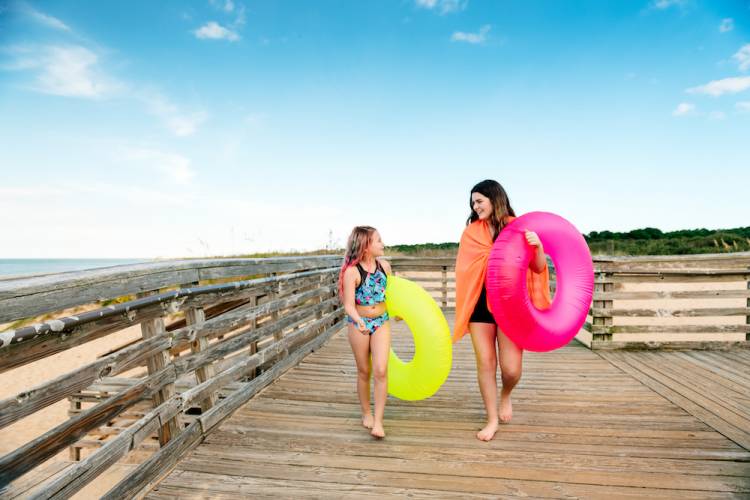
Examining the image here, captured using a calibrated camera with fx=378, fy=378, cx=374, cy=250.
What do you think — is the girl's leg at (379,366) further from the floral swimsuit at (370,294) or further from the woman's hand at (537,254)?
the woman's hand at (537,254)

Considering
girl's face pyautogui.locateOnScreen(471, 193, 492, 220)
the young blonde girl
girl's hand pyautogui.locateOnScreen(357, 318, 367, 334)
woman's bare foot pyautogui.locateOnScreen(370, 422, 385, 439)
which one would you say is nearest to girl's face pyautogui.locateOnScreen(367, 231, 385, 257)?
the young blonde girl

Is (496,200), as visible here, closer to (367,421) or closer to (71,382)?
(367,421)

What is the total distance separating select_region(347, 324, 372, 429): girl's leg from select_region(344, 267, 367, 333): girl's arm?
0.29ft

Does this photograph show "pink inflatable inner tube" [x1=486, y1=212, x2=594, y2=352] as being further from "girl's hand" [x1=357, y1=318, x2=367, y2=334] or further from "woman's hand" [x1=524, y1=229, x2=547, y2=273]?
"girl's hand" [x1=357, y1=318, x2=367, y2=334]

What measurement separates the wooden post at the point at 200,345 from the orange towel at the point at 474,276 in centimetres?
169

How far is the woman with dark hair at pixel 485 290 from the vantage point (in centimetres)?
240

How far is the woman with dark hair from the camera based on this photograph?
240 centimetres

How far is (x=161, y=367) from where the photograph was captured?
213 cm

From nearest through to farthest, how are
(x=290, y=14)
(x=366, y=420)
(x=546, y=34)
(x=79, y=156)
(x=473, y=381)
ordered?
(x=366, y=420)
(x=473, y=381)
(x=546, y=34)
(x=290, y=14)
(x=79, y=156)

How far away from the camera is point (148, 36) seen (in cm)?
1505

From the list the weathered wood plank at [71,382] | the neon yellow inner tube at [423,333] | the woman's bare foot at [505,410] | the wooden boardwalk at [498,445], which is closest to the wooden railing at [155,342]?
the weathered wood plank at [71,382]

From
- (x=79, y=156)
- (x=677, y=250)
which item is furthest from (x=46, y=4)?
(x=677, y=250)

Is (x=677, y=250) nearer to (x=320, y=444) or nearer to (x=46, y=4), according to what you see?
(x=320, y=444)

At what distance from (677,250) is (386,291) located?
21149 millimetres
